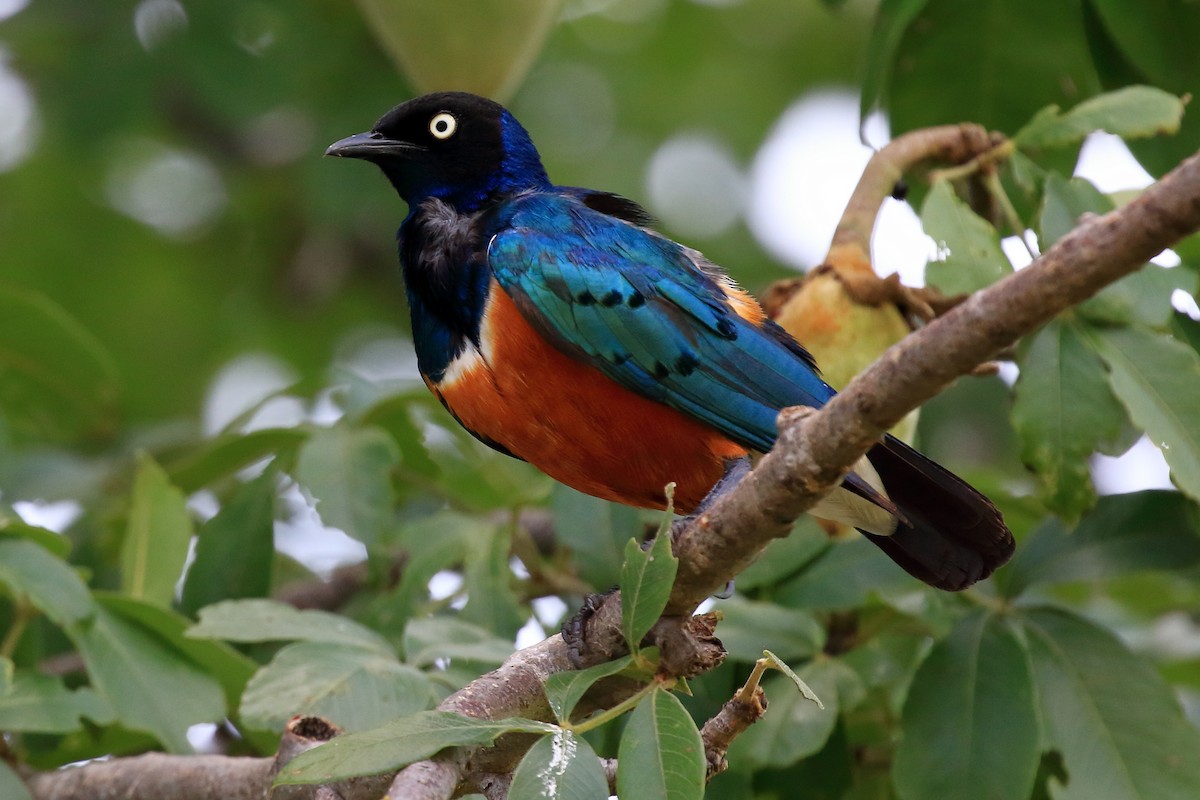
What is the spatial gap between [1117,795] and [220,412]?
4786 mm

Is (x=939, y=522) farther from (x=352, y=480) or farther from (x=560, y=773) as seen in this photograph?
(x=352, y=480)

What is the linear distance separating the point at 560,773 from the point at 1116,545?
1.79 meters

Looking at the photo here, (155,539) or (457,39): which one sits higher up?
(457,39)

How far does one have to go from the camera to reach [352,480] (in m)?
3.76

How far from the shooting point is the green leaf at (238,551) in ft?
12.9

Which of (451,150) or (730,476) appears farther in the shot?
(451,150)

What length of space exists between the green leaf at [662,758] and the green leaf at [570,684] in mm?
97

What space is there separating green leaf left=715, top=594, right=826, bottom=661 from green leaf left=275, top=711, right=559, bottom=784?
47.1 inches

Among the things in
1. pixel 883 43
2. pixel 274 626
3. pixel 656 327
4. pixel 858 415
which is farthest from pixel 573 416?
pixel 883 43

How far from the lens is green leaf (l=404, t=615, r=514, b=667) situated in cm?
310

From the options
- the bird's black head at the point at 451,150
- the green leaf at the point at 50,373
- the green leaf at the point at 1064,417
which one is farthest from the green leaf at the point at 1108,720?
the green leaf at the point at 50,373

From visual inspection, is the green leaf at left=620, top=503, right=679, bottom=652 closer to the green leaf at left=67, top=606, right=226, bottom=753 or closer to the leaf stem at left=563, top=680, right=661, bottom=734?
the leaf stem at left=563, top=680, right=661, bottom=734

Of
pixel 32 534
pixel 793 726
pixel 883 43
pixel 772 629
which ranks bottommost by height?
pixel 793 726

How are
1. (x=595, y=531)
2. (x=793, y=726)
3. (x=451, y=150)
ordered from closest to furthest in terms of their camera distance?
(x=793, y=726), (x=595, y=531), (x=451, y=150)
